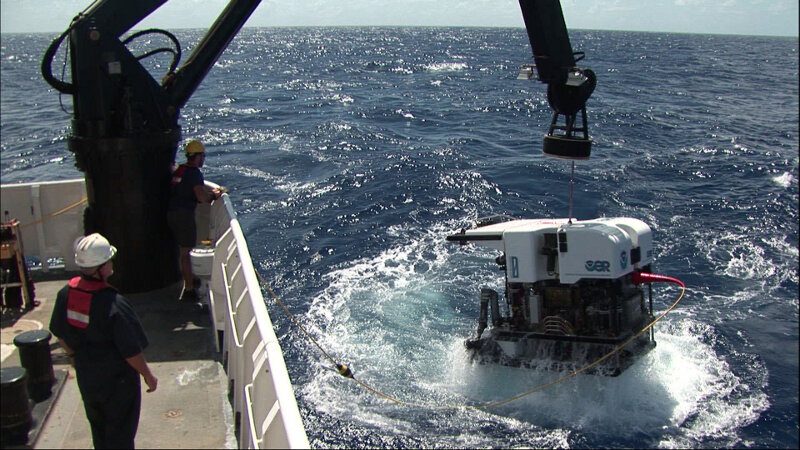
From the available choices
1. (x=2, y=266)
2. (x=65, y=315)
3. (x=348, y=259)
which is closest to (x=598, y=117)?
(x=348, y=259)

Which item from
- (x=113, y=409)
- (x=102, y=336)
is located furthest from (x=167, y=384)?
(x=102, y=336)

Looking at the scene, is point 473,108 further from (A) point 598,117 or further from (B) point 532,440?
(B) point 532,440

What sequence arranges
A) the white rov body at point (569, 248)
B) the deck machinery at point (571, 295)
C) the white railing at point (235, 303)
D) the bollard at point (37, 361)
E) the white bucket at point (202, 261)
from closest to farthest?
the white railing at point (235, 303)
the bollard at point (37, 361)
the white bucket at point (202, 261)
the white rov body at point (569, 248)
the deck machinery at point (571, 295)

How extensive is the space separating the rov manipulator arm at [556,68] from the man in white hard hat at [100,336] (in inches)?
233

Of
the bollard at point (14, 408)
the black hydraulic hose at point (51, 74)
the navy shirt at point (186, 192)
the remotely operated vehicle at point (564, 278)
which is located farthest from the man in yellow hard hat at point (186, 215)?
the remotely operated vehicle at point (564, 278)

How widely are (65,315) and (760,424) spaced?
26.9 feet

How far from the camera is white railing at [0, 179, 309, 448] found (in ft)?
14.3

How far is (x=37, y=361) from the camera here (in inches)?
235

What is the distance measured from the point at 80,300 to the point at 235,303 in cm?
210

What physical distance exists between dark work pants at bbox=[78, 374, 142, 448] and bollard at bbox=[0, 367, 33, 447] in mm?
740

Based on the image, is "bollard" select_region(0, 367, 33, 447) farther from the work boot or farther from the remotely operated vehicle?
the remotely operated vehicle

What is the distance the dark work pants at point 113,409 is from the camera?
15.5ft

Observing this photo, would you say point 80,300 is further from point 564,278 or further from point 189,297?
point 564,278

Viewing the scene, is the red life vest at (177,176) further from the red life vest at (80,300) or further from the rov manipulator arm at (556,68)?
the rov manipulator arm at (556,68)
